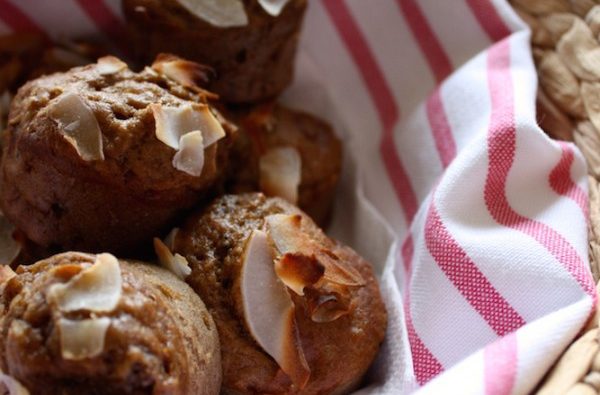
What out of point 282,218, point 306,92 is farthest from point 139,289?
point 306,92

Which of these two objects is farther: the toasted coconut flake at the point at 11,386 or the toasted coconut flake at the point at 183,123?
the toasted coconut flake at the point at 183,123

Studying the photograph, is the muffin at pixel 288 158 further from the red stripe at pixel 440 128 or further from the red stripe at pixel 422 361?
the red stripe at pixel 422 361

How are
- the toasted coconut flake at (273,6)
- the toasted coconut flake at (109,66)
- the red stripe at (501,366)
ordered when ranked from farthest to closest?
the toasted coconut flake at (273,6), the toasted coconut flake at (109,66), the red stripe at (501,366)

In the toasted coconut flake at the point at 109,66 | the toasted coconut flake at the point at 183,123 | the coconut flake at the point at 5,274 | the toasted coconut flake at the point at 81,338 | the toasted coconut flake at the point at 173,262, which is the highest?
the toasted coconut flake at the point at 109,66

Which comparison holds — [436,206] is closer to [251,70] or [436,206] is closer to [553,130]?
[553,130]

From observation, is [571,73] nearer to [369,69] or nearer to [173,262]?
[369,69]

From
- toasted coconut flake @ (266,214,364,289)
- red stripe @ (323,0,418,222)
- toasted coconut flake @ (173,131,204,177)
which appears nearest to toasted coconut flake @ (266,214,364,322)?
toasted coconut flake @ (266,214,364,289)

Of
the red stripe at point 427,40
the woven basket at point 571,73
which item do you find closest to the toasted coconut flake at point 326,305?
the woven basket at point 571,73
